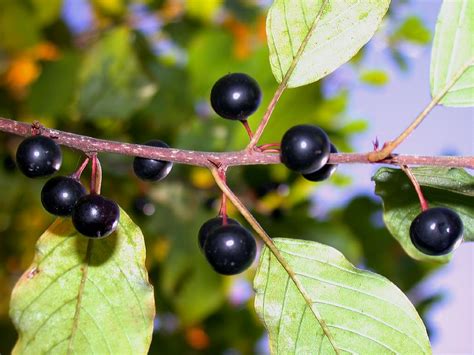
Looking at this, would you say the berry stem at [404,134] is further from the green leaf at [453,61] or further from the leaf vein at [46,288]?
the leaf vein at [46,288]

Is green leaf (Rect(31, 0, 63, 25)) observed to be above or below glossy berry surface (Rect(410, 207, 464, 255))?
below

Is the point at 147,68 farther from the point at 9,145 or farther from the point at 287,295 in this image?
the point at 287,295

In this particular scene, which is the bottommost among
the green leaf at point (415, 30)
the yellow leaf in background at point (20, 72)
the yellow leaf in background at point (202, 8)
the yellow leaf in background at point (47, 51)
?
the yellow leaf in background at point (20, 72)

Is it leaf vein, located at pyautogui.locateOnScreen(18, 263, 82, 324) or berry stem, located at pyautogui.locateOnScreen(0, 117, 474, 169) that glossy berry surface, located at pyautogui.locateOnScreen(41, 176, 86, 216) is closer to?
berry stem, located at pyautogui.locateOnScreen(0, 117, 474, 169)

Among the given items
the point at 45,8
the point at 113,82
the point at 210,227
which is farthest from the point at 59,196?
the point at 45,8

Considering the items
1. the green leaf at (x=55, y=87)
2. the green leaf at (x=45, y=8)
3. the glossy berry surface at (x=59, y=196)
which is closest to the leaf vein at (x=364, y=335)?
the glossy berry surface at (x=59, y=196)

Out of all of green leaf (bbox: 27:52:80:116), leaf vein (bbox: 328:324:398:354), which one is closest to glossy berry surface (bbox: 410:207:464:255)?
leaf vein (bbox: 328:324:398:354)

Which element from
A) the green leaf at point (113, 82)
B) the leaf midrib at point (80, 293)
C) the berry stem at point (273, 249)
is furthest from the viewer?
the green leaf at point (113, 82)
